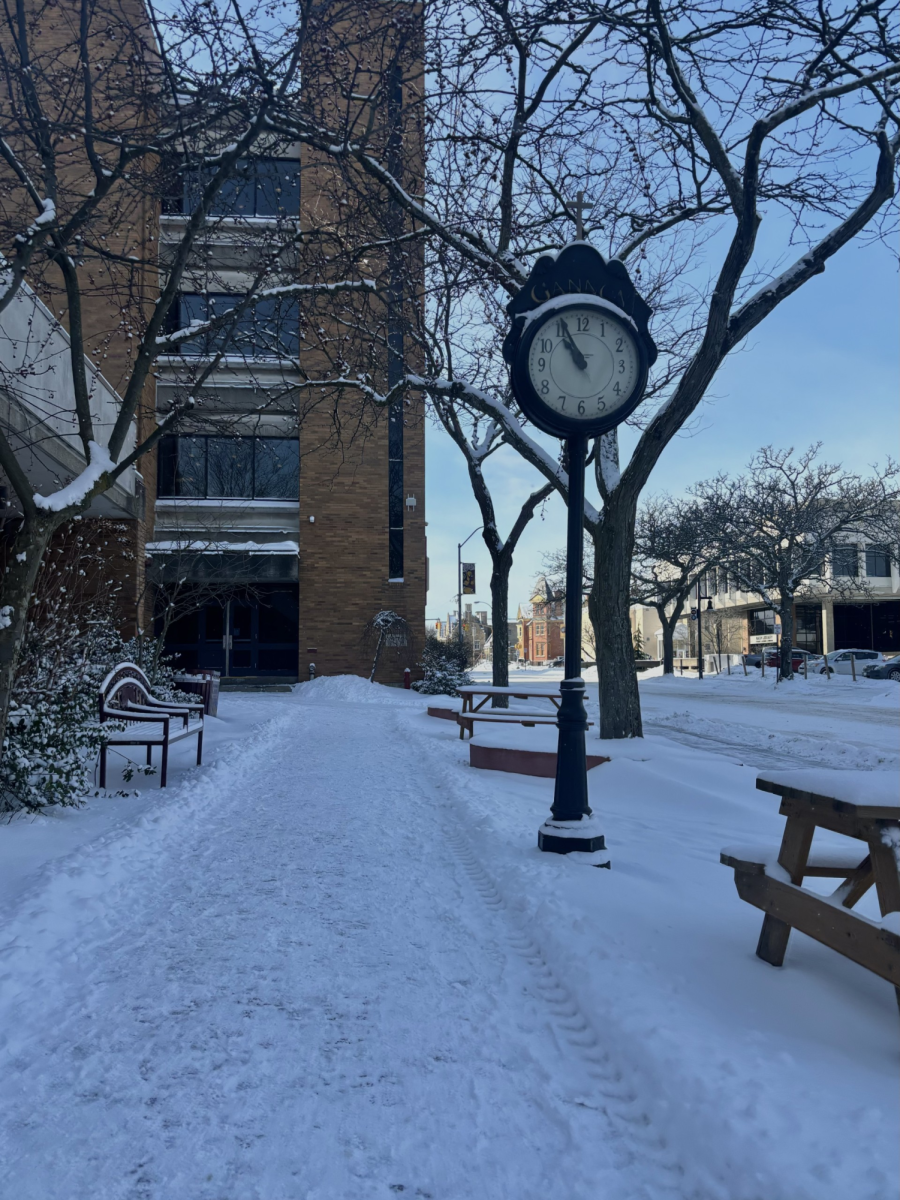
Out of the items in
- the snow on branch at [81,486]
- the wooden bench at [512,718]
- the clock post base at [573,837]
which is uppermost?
the snow on branch at [81,486]

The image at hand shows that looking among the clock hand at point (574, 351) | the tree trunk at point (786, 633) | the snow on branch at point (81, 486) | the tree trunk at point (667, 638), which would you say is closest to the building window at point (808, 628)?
the tree trunk at point (667, 638)

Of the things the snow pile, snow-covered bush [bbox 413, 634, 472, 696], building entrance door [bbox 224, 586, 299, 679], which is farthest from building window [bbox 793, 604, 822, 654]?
the snow pile

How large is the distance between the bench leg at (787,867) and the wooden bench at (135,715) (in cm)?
575

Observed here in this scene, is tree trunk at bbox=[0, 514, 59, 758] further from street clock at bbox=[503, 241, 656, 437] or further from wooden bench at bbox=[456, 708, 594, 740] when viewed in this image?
wooden bench at bbox=[456, 708, 594, 740]

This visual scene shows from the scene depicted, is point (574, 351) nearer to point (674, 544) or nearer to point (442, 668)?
point (442, 668)

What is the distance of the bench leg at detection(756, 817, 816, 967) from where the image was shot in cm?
310

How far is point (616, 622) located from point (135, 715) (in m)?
5.66

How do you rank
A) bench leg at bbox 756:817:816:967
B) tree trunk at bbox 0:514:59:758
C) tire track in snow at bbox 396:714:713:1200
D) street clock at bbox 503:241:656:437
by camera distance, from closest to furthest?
tire track in snow at bbox 396:714:713:1200, bench leg at bbox 756:817:816:967, tree trunk at bbox 0:514:59:758, street clock at bbox 503:241:656:437

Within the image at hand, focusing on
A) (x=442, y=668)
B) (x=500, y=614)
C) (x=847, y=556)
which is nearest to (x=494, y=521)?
(x=500, y=614)

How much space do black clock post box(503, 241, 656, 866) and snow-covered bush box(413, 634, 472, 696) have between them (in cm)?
1667

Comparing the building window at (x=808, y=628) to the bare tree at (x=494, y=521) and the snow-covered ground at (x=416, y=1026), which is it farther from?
the snow-covered ground at (x=416, y=1026)

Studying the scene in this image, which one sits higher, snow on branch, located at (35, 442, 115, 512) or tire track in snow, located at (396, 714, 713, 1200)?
snow on branch, located at (35, 442, 115, 512)

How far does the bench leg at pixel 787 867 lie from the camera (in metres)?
3.10

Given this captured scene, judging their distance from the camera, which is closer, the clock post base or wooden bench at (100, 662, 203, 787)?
the clock post base
